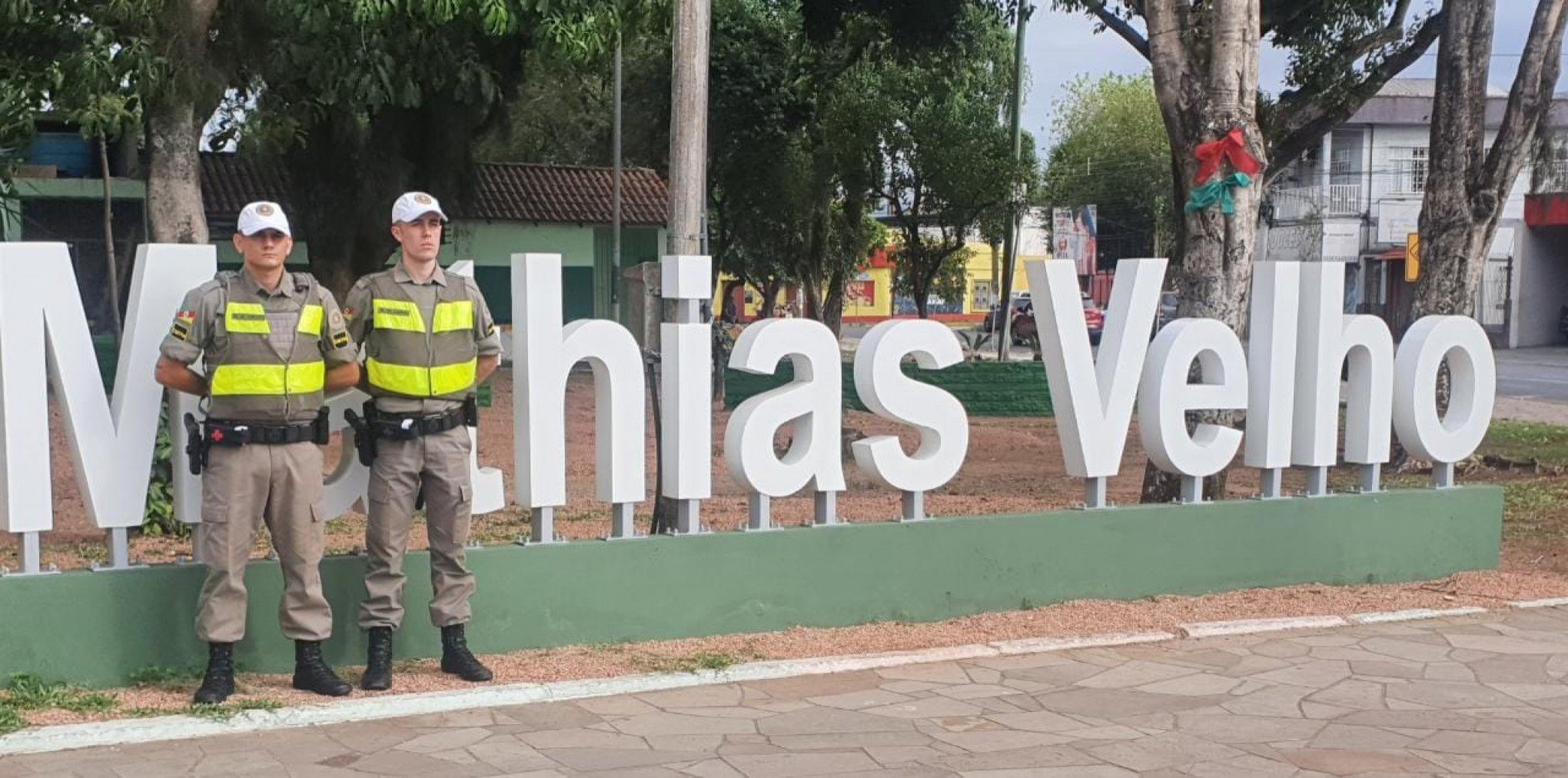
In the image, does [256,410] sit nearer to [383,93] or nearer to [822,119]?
[383,93]

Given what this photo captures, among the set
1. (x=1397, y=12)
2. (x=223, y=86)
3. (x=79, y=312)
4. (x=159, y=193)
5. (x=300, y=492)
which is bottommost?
(x=300, y=492)

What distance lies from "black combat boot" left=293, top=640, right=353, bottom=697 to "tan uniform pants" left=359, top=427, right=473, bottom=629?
0.21 metres

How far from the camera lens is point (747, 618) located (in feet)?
23.3

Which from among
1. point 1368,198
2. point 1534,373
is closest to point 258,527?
point 1534,373

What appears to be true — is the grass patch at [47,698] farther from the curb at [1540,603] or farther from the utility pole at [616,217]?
the utility pole at [616,217]

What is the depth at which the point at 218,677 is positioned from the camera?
5789mm

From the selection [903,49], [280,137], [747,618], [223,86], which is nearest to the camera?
[747,618]

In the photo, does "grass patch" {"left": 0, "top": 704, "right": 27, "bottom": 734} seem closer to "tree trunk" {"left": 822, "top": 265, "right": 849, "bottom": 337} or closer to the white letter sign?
the white letter sign

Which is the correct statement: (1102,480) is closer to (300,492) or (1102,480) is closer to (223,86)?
(300,492)

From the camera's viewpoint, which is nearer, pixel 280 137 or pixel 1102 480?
pixel 1102 480

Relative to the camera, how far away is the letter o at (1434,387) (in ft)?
27.7

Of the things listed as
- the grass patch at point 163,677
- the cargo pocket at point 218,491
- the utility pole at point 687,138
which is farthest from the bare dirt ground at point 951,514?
the utility pole at point 687,138

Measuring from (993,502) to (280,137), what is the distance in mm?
8172

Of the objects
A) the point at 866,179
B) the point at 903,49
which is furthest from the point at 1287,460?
the point at 866,179
